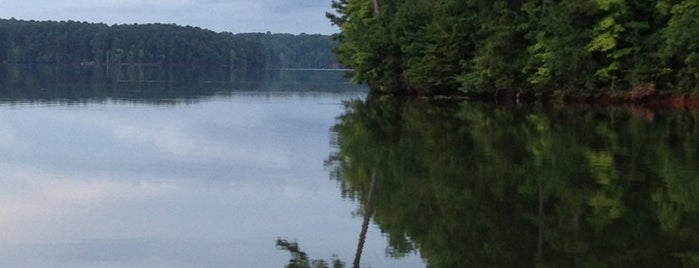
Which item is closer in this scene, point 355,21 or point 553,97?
point 553,97

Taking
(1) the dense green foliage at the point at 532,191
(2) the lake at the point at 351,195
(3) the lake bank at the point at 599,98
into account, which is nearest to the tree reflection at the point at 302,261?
(2) the lake at the point at 351,195

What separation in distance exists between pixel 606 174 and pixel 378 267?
864 centimetres

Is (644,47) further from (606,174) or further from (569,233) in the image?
(569,233)

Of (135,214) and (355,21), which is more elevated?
(355,21)

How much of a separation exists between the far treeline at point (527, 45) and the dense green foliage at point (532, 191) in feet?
45.2

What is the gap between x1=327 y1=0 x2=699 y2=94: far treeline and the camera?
44.8 metres

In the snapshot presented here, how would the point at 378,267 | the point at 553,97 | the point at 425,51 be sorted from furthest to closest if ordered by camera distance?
the point at 425,51
the point at 553,97
the point at 378,267

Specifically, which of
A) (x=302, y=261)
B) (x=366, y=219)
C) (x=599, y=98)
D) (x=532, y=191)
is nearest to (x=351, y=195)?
(x=366, y=219)

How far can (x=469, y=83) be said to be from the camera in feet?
170

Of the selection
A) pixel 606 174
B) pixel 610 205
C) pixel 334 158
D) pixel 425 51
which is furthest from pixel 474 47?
pixel 610 205

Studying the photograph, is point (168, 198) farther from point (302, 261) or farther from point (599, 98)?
point (599, 98)

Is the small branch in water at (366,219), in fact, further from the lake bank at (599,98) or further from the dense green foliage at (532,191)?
the lake bank at (599,98)

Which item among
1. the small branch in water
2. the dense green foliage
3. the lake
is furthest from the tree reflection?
the dense green foliage

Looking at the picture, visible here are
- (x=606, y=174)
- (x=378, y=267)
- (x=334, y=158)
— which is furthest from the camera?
(x=334, y=158)
